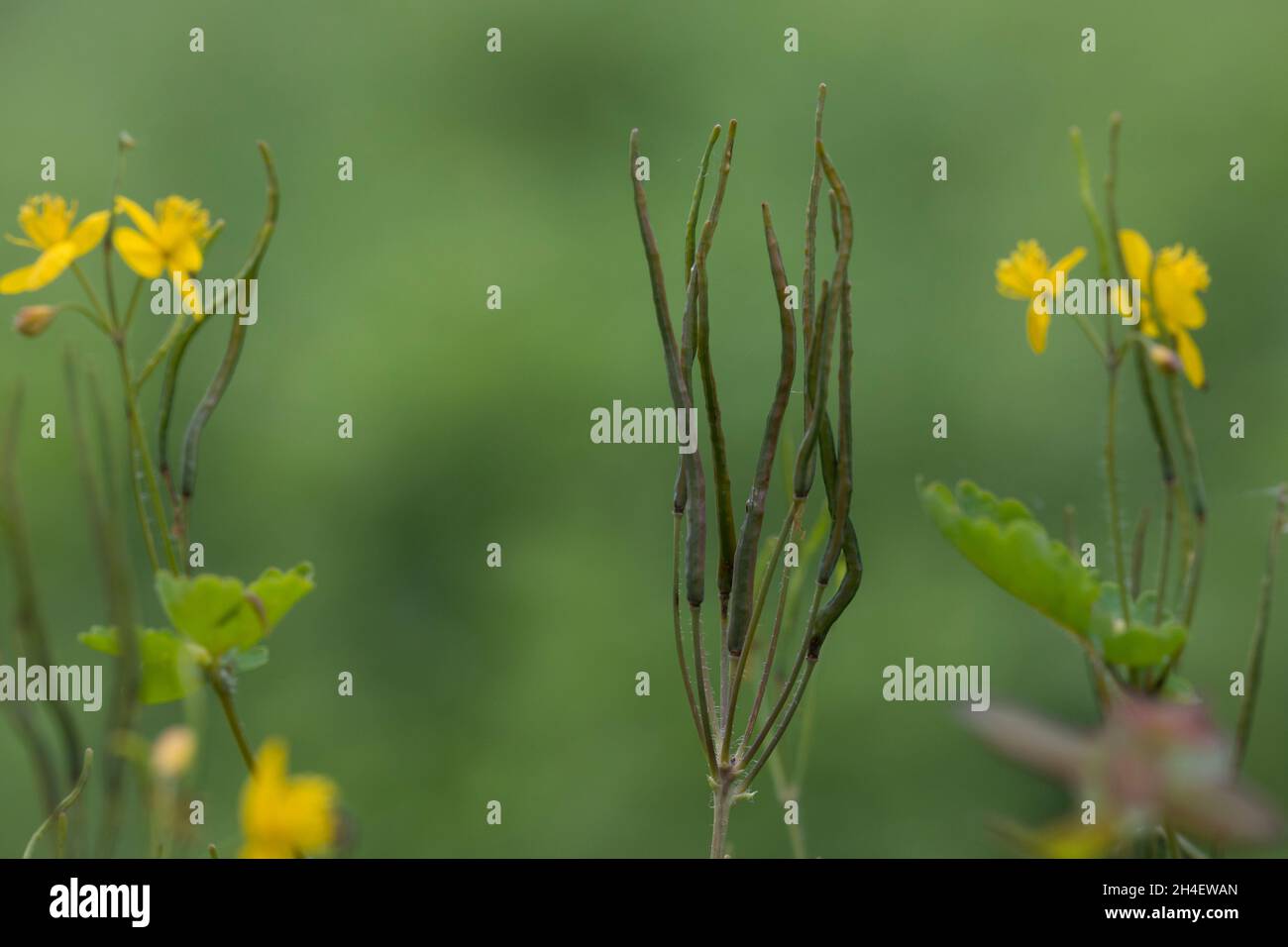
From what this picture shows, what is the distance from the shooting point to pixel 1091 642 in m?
0.43

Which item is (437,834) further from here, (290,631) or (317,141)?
(317,141)

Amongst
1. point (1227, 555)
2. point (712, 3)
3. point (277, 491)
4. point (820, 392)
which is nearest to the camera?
point (820, 392)

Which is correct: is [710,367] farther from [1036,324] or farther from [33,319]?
[33,319]

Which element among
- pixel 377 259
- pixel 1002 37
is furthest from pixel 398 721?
pixel 1002 37

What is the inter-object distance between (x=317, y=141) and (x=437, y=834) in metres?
2.19

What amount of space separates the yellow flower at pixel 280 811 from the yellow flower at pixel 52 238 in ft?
0.67

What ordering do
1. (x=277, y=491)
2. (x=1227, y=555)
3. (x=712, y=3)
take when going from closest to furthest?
(x=1227, y=555)
(x=277, y=491)
(x=712, y=3)

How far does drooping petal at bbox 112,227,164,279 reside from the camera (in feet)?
1.41

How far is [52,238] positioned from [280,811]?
27 cm

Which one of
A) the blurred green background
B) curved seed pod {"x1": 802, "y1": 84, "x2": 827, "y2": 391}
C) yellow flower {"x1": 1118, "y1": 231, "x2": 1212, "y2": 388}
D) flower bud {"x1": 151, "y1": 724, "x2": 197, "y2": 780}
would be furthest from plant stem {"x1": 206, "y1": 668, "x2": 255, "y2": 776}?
the blurred green background

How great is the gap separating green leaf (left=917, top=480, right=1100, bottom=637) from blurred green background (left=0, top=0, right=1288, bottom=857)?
3034 millimetres

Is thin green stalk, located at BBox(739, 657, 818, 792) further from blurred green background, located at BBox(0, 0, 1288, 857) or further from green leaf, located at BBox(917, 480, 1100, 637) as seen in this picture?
blurred green background, located at BBox(0, 0, 1288, 857)

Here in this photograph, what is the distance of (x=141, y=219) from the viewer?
0.44 m

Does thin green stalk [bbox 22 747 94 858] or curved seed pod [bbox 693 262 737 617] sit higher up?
curved seed pod [bbox 693 262 737 617]
